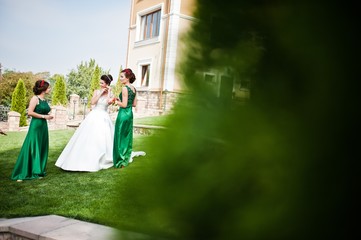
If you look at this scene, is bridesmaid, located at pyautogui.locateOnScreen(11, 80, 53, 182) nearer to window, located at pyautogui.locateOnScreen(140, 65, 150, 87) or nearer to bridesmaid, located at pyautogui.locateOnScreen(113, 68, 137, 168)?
bridesmaid, located at pyautogui.locateOnScreen(113, 68, 137, 168)

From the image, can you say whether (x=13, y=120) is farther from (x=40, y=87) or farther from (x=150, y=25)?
(x=40, y=87)

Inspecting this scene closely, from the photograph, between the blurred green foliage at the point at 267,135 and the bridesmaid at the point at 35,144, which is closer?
the blurred green foliage at the point at 267,135

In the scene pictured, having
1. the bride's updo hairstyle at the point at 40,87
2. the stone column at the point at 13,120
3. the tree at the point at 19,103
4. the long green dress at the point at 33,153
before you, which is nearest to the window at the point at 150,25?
the tree at the point at 19,103

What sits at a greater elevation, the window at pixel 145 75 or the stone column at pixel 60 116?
the window at pixel 145 75

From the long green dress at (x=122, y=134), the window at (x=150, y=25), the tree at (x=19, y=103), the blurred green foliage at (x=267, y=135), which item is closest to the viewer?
the blurred green foliage at (x=267, y=135)

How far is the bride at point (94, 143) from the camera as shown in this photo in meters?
5.86

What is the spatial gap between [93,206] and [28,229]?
3.37ft

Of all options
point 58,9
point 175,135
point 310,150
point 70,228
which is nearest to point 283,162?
point 310,150

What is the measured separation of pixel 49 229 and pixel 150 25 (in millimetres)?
19412

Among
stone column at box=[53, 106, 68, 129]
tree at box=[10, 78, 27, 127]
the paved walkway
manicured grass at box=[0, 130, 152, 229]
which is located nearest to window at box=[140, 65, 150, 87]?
stone column at box=[53, 106, 68, 129]

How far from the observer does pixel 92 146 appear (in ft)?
19.4

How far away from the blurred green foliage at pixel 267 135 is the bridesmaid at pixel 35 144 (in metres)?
5.47

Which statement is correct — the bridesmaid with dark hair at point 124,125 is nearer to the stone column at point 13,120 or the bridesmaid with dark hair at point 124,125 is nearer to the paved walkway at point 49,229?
the paved walkway at point 49,229

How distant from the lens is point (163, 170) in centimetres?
38
